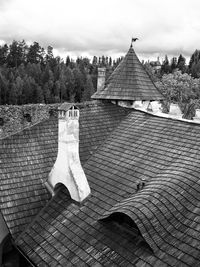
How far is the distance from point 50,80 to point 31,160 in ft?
158

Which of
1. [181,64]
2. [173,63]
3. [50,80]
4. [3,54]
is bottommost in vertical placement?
[50,80]

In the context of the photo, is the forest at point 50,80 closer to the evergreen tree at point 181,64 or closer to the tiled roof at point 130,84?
the evergreen tree at point 181,64

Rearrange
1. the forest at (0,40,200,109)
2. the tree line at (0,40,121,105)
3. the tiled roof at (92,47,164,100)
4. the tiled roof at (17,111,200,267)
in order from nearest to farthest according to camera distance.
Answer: the tiled roof at (17,111,200,267) < the tiled roof at (92,47,164,100) < the forest at (0,40,200,109) < the tree line at (0,40,121,105)

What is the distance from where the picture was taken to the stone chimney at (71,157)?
6824 mm

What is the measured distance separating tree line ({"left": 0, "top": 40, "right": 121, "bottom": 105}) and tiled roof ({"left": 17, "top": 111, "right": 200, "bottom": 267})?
136ft

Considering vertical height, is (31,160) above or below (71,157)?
below

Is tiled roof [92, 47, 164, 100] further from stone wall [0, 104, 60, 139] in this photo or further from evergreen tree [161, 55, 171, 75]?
evergreen tree [161, 55, 171, 75]

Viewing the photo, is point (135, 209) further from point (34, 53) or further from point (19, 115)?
point (34, 53)

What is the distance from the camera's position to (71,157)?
683 centimetres

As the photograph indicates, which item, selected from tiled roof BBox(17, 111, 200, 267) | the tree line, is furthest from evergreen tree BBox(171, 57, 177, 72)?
tiled roof BBox(17, 111, 200, 267)

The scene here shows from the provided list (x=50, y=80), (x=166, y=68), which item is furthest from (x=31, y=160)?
(x=166, y=68)

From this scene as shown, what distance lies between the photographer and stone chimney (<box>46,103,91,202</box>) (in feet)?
22.4

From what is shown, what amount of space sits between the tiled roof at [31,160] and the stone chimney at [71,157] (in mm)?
940

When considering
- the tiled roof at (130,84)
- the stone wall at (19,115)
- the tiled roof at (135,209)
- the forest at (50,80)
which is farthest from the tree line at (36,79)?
the tiled roof at (135,209)
